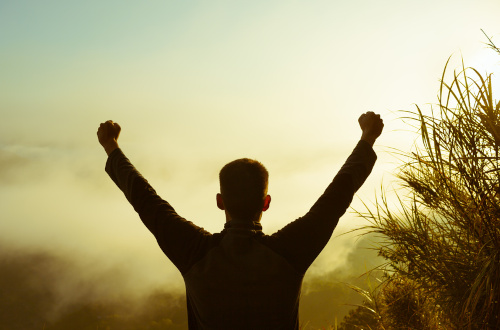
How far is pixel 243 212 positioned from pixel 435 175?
136 inches

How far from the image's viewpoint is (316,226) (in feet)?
7.08

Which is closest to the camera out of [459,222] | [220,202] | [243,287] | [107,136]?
[243,287]

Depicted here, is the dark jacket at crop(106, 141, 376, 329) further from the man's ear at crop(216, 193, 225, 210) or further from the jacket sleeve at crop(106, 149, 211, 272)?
the man's ear at crop(216, 193, 225, 210)

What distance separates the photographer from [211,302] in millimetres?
2098

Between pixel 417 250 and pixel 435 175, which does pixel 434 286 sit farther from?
pixel 435 175

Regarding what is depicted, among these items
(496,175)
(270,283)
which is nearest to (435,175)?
(496,175)

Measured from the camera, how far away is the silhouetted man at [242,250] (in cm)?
208

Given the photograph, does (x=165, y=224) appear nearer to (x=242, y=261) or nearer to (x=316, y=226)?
(x=242, y=261)

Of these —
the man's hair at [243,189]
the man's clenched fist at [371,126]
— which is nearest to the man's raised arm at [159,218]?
the man's hair at [243,189]

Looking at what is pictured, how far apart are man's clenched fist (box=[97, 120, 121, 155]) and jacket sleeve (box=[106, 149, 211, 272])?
386mm

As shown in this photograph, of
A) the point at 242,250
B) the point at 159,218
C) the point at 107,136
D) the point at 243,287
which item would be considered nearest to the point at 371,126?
the point at 242,250

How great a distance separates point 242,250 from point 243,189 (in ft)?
0.99

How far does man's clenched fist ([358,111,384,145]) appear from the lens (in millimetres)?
2736

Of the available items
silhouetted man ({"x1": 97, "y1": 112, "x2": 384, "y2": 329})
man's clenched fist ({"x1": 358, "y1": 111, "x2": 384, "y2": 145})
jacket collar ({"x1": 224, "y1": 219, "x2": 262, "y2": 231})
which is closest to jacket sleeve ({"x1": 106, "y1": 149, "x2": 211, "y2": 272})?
silhouetted man ({"x1": 97, "y1": 112, "x2": 384, "y2": 329})
